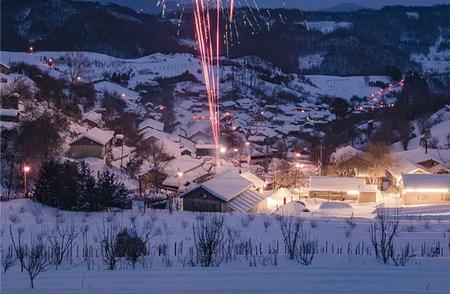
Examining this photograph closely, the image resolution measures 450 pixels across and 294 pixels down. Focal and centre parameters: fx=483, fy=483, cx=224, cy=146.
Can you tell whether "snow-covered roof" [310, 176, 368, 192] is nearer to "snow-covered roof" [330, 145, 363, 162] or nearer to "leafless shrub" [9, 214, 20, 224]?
"snow-covered roof" [330, 145, 363, 162]

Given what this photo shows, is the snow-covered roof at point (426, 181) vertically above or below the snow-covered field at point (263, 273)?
above

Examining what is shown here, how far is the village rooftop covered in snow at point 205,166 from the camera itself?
759 centimetres

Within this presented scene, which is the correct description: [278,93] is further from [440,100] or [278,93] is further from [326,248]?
[326,248]

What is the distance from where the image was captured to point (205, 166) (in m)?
35.9

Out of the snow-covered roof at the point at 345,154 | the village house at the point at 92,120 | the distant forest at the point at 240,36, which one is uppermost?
the distant forest at the point at 240,36

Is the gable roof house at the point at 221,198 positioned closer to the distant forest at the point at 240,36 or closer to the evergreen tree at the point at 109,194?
the evergreen tree at the point at 109,194

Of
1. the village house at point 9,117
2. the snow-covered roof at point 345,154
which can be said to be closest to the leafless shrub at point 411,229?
the village house at point 9,117

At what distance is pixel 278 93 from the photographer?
277 ft

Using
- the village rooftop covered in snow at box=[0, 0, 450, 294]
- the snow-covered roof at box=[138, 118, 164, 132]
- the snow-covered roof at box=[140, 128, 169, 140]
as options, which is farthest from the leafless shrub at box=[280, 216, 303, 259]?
the snow-covered roof at box=[138, 118, 164, 132]

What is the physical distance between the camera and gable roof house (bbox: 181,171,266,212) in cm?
2197

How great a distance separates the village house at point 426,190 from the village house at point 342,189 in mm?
2506

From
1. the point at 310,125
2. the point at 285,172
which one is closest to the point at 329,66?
the point at 310,125

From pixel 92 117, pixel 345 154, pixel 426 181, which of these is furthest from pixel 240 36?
pixel 426 181

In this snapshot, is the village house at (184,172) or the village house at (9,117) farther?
the village house at (184,172)
